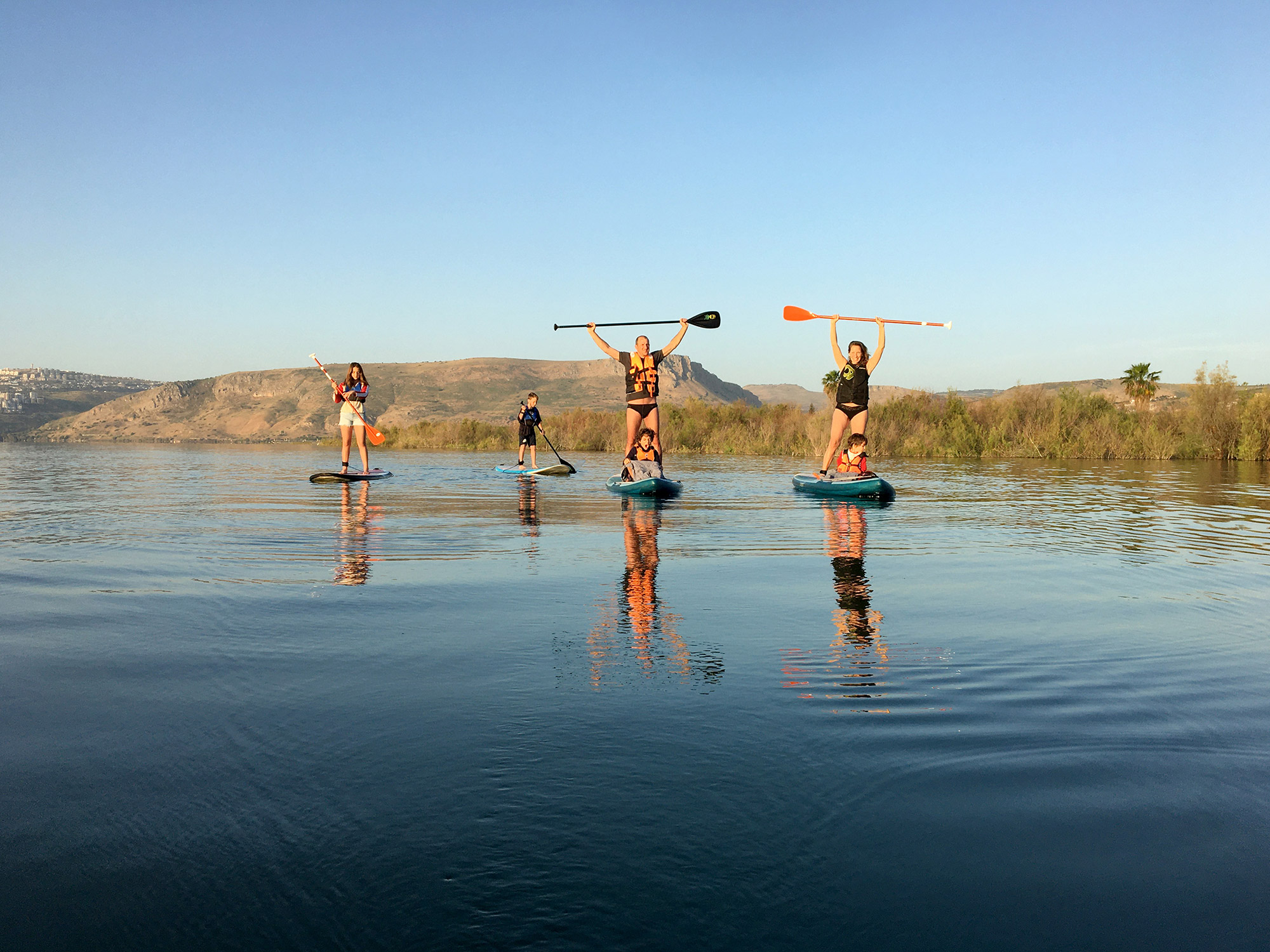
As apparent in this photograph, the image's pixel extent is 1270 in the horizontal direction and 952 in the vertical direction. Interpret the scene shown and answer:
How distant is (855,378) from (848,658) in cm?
1348

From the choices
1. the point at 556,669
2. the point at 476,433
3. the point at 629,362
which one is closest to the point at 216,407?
the point at 476,433

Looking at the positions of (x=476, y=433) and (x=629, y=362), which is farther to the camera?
(x=476, y=433)

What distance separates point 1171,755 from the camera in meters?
3.75

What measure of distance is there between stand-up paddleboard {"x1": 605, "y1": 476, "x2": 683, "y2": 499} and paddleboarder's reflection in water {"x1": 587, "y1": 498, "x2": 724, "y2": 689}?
8.54 meters

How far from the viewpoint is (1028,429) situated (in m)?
40.9

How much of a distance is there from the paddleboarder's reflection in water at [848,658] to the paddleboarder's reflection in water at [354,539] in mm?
4059

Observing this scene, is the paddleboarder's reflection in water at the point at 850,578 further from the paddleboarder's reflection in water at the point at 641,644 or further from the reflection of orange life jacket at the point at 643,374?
the reflection of orange life jacket at the point at 643,374

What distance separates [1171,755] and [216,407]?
205896mm

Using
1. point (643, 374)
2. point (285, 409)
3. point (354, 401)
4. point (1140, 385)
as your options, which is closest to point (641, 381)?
point (643, 374)

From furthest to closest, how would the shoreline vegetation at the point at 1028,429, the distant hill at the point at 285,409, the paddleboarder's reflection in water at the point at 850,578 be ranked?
the distant hill at the point at 285,409, the shoreline vegetation at the point at 1028,429, the paddleboarder's reflection in water at the point at 850,578

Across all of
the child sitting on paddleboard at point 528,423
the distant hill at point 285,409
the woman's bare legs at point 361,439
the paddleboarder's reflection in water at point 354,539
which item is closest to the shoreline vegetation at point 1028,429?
the child sitting on paddleboard at point 528,423

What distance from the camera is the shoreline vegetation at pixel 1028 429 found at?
36.8 meters

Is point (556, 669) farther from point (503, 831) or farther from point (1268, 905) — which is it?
point (1268, 905)

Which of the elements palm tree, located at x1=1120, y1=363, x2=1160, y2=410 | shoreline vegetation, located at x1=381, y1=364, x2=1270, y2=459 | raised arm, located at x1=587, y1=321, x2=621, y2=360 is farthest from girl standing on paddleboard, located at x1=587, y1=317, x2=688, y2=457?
palm tree, located at x1=1120, y1=363, x2=1160, y2=410
